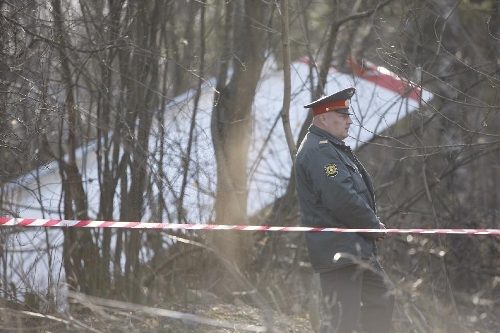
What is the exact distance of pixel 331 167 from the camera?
5.36m

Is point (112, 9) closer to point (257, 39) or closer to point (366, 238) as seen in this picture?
point (257, 39)

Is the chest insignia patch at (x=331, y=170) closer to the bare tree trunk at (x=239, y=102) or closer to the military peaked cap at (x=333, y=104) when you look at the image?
the military peaked cap at (x=333, y=104)

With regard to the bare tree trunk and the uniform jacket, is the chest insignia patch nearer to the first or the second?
the uniform jacket

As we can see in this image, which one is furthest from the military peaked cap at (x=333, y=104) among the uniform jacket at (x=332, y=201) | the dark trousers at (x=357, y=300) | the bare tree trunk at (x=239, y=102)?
the bare tree trunk at (x=239, y=102)

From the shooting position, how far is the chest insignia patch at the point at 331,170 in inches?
210

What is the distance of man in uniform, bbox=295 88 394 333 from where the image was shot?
17.5ft

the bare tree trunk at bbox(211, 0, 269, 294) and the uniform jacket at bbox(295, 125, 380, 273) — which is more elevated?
the bare tree trunk at bbox(211, 0, 269, 294)

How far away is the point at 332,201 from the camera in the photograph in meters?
5.30

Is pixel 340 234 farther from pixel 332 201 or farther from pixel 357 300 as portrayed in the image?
pixel 357 300

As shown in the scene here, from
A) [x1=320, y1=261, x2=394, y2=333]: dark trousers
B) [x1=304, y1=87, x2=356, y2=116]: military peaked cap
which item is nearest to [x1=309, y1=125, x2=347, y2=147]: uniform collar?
[x1=304, y1=87, x2=356, y2=116]: military peaked cap

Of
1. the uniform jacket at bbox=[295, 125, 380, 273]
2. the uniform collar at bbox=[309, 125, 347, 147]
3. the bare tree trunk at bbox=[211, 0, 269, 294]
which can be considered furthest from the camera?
the bare tree trunk at bbox=[211, 0, 269, 294]

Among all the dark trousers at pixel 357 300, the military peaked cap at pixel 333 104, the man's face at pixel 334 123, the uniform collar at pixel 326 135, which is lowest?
the dark trousers at pixel 357 300

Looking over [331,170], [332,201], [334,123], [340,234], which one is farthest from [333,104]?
[340,234]

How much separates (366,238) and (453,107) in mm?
3451
